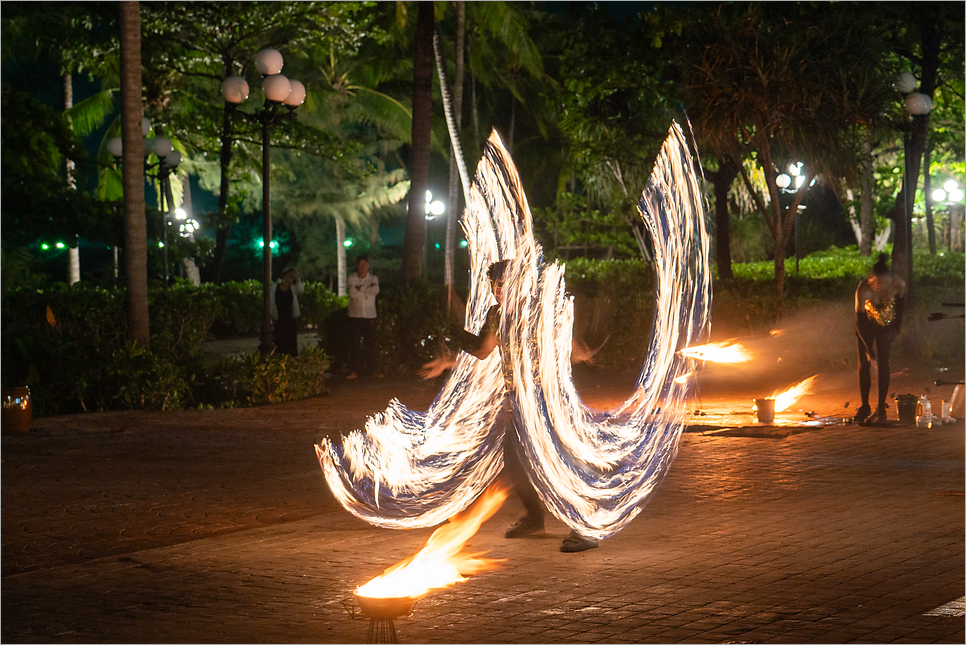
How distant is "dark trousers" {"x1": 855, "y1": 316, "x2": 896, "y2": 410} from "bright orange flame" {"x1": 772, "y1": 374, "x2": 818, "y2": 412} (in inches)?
71.5

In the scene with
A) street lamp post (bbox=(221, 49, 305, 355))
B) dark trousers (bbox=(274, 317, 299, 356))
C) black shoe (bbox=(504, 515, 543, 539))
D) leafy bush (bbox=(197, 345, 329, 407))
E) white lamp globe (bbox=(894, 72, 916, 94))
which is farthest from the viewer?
white lamp globe (bbox=(894, 72, 916, 94))

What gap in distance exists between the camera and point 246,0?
25594 millimetres

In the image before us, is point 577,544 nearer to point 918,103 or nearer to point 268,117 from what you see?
point 268,117

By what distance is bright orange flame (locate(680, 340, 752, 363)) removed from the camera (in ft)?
35.6

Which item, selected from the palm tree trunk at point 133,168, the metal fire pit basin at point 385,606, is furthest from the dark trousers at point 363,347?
the metal fire pit basin at point 385,606

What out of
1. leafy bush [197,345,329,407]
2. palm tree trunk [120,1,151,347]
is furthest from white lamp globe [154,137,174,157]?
leafy bush [197,345,329,407]

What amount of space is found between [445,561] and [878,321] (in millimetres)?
7462

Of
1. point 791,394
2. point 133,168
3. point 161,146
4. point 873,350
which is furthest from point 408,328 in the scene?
point 873,350

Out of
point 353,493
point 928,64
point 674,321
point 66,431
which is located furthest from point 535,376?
point 928,64

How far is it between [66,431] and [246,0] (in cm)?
1562

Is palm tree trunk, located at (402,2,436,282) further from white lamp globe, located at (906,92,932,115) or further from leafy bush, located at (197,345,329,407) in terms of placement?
white lamp globe, located at (906,92,932,115)

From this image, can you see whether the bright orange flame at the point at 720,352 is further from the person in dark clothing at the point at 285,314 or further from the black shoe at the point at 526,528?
the person in dark clothing at the point at 285,314

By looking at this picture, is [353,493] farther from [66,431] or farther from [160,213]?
[160,213]

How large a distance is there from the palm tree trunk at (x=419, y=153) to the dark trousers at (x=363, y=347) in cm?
212
